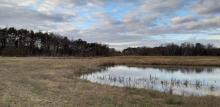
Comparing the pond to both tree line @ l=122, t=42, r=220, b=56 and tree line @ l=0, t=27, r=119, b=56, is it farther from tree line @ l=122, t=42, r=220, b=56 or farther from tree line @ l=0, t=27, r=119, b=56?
tree line @ l=122, t=42, r=220, b=56

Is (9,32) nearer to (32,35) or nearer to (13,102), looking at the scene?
(32,35)

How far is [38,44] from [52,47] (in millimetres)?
5791

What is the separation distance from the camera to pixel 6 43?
284 ft

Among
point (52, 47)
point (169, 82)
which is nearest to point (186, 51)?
point (52, 47)

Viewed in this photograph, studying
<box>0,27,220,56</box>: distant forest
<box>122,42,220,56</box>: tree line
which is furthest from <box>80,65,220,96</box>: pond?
<box>122,42,220,56</box>: tree line

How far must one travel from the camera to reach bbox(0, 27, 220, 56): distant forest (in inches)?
3374

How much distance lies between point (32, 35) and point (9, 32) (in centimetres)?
864

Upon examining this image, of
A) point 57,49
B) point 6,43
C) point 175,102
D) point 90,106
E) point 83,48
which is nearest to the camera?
point 90,106

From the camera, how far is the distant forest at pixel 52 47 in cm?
8569

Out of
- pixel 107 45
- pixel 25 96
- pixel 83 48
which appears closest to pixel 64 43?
pixel 83 48

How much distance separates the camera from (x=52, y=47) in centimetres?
10144

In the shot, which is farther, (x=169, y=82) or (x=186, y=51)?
(x=186, y=51)

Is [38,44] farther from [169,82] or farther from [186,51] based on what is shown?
[169,82]

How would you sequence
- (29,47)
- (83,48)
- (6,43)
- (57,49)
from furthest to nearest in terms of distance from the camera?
(83,48), (57,49), (29,47), (6,43)
